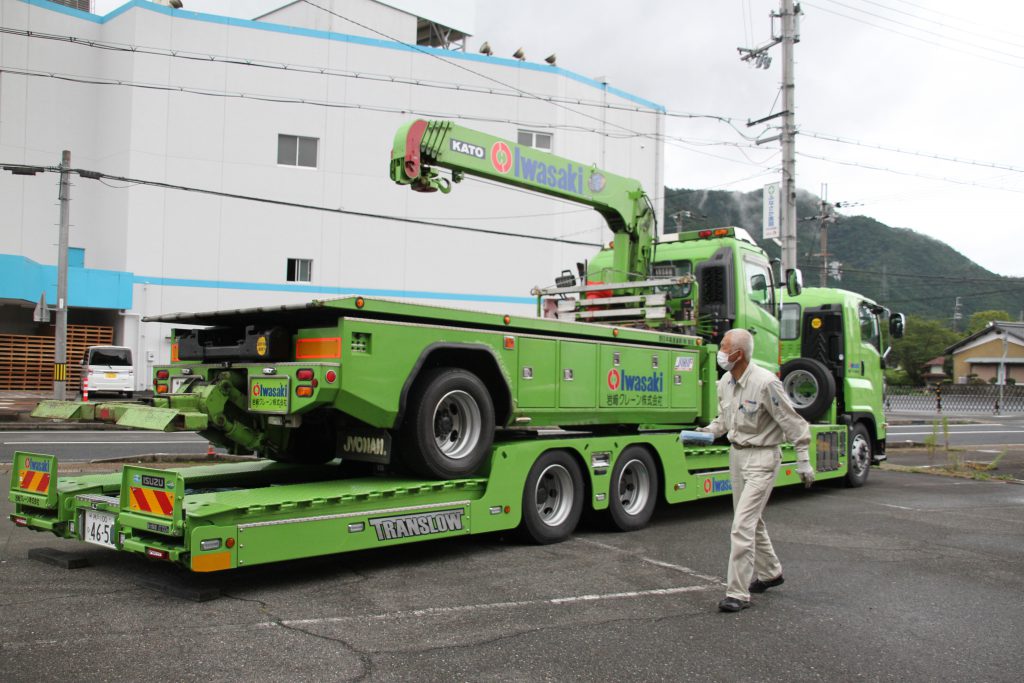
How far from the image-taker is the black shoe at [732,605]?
19.0ft

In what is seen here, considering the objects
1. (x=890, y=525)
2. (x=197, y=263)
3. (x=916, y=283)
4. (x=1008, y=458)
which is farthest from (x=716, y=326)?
(x=916, y=283)

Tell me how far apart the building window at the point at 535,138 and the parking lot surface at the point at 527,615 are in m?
27.8

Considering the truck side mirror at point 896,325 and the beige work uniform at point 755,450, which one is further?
the truck side mirror at point 896,325

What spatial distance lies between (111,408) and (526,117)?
1161 inches

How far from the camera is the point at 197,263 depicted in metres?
30.4

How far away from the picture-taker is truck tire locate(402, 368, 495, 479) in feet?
A: 22.6

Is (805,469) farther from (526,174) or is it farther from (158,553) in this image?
(526,174)

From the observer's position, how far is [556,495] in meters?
8.05

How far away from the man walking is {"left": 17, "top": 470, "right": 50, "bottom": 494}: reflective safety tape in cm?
500

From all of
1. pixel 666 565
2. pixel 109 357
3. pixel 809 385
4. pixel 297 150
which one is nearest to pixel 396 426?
pixel 666 565

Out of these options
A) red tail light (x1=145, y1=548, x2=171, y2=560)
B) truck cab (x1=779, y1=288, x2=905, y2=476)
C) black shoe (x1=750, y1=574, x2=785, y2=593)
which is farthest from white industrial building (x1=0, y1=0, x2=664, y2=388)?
black shoe (x1=750, y1=574, x2=785, y2=593)

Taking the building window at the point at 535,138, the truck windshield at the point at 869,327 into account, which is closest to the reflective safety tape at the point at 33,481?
the truck windshield at the point at 869,327

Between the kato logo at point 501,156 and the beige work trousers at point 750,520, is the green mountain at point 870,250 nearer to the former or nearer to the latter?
the kato logo at point 501,156

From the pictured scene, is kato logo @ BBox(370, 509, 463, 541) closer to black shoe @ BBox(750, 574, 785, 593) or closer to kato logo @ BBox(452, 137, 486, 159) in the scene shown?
black shoe @ BBox(750, 574, 785, 593)
